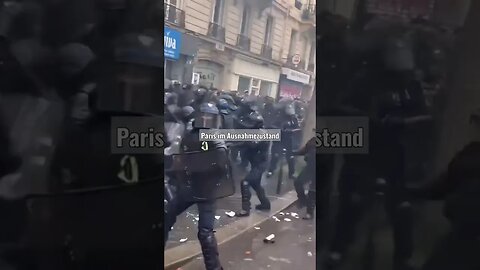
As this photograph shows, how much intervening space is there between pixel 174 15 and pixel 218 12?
18 centimetres

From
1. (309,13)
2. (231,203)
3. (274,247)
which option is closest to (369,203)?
(274,247)

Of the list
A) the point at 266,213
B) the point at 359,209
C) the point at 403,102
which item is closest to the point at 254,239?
the point at 266,213

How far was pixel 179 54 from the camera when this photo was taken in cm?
205

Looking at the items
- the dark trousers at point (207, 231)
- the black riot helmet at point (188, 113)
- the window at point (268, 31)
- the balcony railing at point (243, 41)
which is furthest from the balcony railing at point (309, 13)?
the dark trousers at point (207, 231)

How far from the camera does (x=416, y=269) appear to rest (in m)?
2.19

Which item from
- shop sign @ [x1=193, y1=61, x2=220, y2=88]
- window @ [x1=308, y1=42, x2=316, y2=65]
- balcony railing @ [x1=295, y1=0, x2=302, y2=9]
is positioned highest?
balcony railing @ [x1=295, y1=0, x2=302, y2=9]

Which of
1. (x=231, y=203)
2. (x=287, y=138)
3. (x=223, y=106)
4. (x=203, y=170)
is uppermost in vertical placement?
(x=223, y=106)

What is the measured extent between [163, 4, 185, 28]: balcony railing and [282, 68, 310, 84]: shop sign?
1.42 feet

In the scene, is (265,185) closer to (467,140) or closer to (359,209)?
(359,209)

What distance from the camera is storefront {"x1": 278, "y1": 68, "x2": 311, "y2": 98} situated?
2.08 metres

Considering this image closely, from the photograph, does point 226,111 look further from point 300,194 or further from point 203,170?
point 300,194

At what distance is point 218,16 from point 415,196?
105 cm

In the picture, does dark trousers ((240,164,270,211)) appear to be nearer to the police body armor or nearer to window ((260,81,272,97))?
the police body armor

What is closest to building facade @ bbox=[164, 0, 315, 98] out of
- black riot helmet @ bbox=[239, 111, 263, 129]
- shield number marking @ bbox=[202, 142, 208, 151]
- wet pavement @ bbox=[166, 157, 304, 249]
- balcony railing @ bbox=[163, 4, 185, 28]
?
balcony railing @ bbox=[163, 4, 185, 28]
